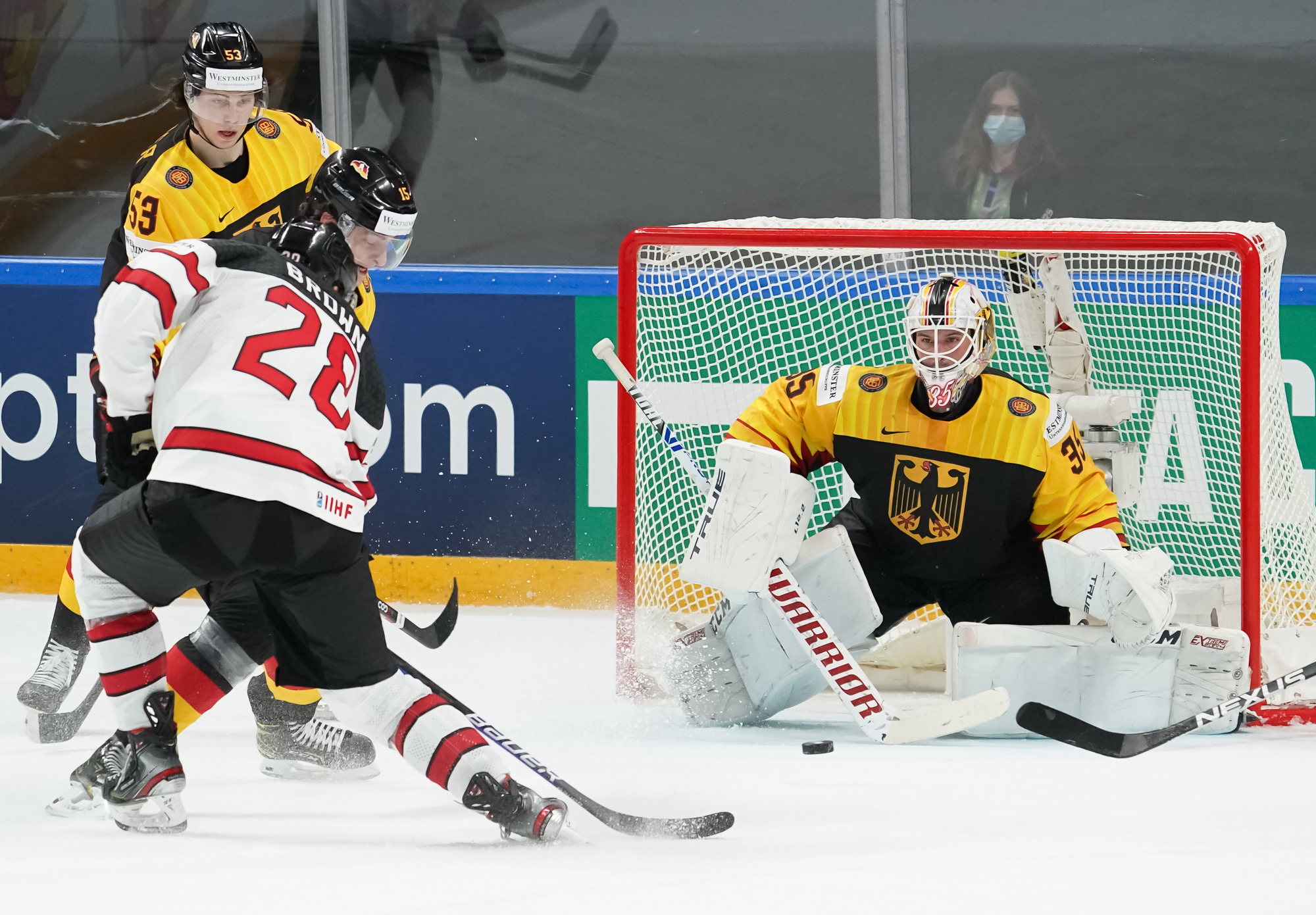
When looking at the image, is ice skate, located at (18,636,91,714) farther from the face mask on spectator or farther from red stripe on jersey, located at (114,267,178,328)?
the face mask on spectator

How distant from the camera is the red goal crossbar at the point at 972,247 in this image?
3.22m

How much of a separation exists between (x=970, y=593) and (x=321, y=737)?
49.7 inches

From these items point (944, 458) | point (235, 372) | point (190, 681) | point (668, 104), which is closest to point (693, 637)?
point (944, 458)

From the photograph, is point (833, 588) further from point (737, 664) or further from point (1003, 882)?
point (1003, 882)

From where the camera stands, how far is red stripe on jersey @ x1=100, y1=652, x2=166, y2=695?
238 cm

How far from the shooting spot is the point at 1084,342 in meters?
3.55

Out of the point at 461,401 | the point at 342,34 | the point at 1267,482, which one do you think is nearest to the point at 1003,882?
the point at 1267,482

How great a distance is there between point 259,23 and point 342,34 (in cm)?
56

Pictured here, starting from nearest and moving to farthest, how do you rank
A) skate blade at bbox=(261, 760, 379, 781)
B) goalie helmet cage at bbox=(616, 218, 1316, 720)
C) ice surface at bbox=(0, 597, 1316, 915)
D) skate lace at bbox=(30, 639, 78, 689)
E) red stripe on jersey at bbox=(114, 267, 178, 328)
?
ice surface at bbox=(0, 597, 1316, 915) < red stripe on jersey at bbox=(114, 267, 178, 328) < skate blade at bbox=(261, 760, 379, 781) < skate lace at bbox=(30, 639, 78, 689) < goalie helmet cage at bbox=(616, 218, 1316, 720)

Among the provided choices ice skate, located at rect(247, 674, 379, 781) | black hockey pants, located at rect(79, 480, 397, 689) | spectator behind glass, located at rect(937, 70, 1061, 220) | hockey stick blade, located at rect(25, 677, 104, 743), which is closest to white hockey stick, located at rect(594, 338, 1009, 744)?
ice skate, located at rect(247, 674, 379, 781)

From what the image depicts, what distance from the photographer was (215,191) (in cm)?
318

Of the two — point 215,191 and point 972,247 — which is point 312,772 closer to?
point 215,191

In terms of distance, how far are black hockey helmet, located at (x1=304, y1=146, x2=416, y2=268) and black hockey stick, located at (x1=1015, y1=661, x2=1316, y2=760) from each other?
1346 mm

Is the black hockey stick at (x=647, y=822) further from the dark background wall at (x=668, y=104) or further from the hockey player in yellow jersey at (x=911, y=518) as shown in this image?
the dark background wall at (x=668, y=104)
